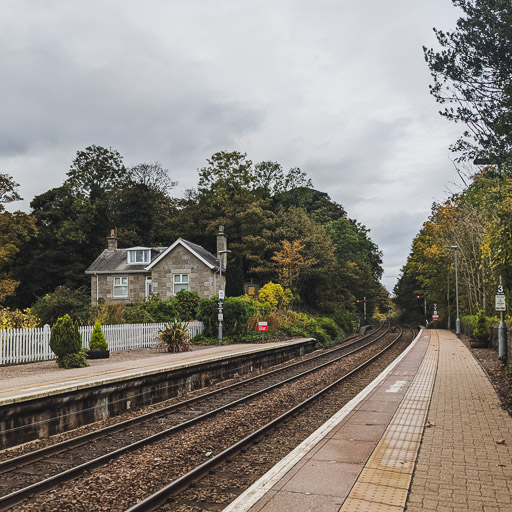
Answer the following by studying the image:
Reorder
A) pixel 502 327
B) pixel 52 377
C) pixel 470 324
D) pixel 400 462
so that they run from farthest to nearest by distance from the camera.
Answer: pixel 470 324
pixel 502 327
pixel 52 377
pixel 400 462

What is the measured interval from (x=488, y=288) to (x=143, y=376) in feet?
97.5

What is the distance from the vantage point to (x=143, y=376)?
12602 mm

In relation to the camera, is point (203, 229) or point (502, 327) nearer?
point (502, 327)

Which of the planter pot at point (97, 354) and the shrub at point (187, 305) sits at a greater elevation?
the shrub at point (187, 305)

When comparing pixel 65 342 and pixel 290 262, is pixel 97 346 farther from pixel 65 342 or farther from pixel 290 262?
pixel 290 262

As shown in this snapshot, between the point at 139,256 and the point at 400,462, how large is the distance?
37.0m

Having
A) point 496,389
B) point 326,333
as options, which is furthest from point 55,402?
point 326,333

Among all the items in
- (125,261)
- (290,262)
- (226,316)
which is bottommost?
(226,316)

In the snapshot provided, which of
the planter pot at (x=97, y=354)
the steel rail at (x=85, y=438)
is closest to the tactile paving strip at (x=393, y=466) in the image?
the steel rail at (x=85, y=438)

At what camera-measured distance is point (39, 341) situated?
59.9ft

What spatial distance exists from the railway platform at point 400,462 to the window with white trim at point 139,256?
32.1 m

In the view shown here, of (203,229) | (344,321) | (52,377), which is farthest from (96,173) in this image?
(52,377)

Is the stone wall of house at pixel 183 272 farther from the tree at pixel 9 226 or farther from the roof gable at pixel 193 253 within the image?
the tree at pixel 9 226

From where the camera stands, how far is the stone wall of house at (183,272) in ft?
126
